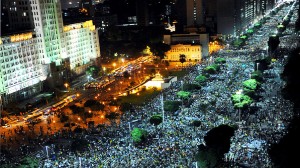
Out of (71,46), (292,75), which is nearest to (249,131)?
(292,75)

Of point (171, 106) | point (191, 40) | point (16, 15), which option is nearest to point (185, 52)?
point (191, 40)

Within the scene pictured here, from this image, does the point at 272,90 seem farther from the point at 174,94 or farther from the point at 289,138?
the point at 289,138

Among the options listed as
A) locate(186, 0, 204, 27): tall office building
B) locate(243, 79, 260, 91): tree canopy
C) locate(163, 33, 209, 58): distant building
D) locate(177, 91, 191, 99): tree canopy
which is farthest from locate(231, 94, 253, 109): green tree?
locate(186, 0, 204, 27): tall office building

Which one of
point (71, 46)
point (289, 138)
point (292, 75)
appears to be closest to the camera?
point (289, 138)

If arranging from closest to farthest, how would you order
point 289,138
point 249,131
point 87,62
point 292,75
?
point 289,138, point 249,131, point 292,75, point 87,62

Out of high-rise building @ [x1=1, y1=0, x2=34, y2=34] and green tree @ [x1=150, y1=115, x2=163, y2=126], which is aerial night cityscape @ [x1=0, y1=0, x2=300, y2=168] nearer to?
green tree @ [x1=150, y1=115, x2=163, y2=126]

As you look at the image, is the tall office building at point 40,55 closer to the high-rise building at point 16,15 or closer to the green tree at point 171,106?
the high-rise building at point 16,15
